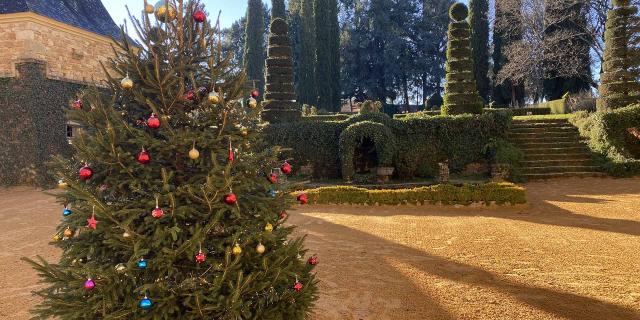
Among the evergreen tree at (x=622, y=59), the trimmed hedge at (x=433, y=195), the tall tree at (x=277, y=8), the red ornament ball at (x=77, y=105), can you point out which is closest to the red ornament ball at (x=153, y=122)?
the red ornament ball at (x=77, y=105)

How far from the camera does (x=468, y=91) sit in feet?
53.5

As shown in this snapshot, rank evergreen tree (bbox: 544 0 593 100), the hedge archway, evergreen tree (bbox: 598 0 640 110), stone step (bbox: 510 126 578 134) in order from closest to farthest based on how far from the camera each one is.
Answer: the hedge archway, evergreen tree (bbox: 598 0 640 110), stone step (bbox: 510 126 578 134), evergreen tree (bbox: 544 0 593 100)

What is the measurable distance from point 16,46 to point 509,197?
700 inches

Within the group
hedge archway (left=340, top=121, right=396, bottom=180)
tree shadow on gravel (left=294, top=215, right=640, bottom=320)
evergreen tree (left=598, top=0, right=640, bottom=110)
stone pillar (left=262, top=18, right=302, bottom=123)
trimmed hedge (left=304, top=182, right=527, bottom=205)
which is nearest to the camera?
tree shadow on gravel (left=294, top=215, right=640, bottom=320)

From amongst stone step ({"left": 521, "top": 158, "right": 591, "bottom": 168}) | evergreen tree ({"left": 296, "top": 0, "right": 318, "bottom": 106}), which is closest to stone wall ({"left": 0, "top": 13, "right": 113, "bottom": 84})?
stone step ({"left": 521, "top": 158, "right": 591, "bottom": 168})

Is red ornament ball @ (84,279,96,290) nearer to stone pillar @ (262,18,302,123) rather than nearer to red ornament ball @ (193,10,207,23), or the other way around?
red ornament ball @ (193,10,207,23)

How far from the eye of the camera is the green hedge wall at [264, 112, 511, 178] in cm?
1425

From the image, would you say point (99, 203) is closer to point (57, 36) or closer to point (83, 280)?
point (83, 280)

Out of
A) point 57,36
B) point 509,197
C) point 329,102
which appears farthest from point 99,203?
point 329,102

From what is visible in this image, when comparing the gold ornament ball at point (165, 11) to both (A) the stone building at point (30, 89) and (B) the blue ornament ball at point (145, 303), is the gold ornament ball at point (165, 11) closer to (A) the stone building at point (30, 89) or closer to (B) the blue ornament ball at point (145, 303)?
(B) the blue ornament ball at point (145, 303)

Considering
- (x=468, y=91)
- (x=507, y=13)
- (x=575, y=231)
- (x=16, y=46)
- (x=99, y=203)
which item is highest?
(x=507, y=13)

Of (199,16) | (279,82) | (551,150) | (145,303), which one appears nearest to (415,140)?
(551,150)

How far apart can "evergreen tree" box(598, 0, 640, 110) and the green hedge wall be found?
481cm

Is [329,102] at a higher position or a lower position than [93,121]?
higher
